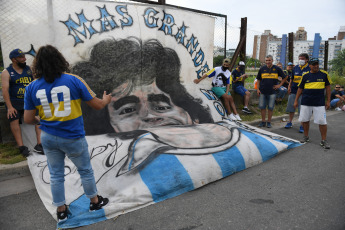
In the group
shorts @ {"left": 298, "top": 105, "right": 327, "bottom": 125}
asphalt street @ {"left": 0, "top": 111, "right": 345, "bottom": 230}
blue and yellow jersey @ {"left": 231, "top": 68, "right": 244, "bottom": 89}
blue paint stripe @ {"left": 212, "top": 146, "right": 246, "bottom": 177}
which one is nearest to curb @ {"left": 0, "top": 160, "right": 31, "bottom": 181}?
asphalt street @ {"left": 0, "top": 111, "right": 345, "bottom": 230}

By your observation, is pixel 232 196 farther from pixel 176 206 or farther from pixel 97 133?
pixel 97 133

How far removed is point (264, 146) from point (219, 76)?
111 inches

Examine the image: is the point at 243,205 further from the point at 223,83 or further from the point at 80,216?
the point at 223,83

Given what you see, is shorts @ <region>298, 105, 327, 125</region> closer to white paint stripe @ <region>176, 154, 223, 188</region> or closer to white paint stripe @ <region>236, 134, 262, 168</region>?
white paint stripe @ <region>236, 134, 262, 168</region>

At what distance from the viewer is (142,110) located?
5375mm

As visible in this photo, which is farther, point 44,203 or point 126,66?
point 126,66

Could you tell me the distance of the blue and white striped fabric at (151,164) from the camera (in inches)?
117

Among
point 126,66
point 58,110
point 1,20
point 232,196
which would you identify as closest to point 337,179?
point 232,196

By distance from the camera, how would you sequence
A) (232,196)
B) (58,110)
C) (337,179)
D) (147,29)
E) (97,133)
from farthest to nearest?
(147,29)
(97,133)
(337,179)
(232,196)
(58,110)

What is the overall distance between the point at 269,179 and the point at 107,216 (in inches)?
93.3

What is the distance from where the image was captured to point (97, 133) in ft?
15.2

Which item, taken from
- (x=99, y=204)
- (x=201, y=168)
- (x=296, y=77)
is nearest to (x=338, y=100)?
(x=296, y=77)

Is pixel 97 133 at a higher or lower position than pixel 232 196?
higher

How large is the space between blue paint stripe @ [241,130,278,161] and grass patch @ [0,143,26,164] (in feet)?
13.0
